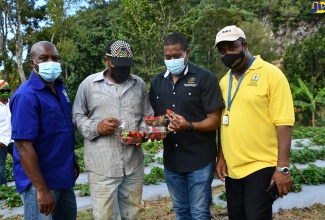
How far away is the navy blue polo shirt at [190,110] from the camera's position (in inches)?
142

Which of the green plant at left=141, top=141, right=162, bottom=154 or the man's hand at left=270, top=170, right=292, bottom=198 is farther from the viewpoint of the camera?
the green plant at left=141, top=141, right=162, bottom=154

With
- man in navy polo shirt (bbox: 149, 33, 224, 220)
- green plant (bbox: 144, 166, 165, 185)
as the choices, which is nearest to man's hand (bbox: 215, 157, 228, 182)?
man in navy polo shirt (bbox: 149, 33, 224, 220)

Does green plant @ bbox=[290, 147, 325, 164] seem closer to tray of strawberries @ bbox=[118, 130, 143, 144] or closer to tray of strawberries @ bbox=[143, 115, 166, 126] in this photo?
tray of strawberries @ bbox=[143, 115, 166, 126]

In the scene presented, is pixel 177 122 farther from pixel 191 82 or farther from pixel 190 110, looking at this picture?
pixel 191 82

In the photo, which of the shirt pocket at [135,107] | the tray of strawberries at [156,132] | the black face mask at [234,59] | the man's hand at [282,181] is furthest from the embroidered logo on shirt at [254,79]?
the shirt pocket at [135,107]

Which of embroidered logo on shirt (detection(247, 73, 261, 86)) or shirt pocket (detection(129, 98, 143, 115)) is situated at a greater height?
embroidered logo on shirt (detection(247, 73, 261, 86))

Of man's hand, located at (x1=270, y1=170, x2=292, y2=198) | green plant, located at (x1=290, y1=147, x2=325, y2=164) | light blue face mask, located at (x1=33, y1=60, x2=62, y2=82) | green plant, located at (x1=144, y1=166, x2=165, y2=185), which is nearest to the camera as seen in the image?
man's hand, located at (x1=270, y1=170, x2=292, y2=198)

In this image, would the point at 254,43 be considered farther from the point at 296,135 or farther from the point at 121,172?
the point at 121,172

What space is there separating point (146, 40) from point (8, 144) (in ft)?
49.7

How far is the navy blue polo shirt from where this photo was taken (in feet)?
11.8

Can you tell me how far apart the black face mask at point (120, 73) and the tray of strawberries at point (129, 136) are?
20.2 inches

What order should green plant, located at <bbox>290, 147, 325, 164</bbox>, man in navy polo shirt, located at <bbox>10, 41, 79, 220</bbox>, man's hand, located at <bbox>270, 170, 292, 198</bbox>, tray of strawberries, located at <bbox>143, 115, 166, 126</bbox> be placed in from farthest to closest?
green plant, located at <bbox>290, 147, 325, 164</bbox>, tray of strawberries, located at <bbox>143, 115, 166, 126</bbox>, man's hand, located at <bbox>270, 170, 292, 198</bbox>, man in navy polo shirt, located at <bbox>10, 41, 79, 220</bbox>

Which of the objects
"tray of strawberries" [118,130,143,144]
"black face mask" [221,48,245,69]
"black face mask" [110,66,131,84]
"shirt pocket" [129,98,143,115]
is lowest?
"tray of strawberries" [118,130,143,144]

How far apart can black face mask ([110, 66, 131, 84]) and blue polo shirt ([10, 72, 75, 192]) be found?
541mm
